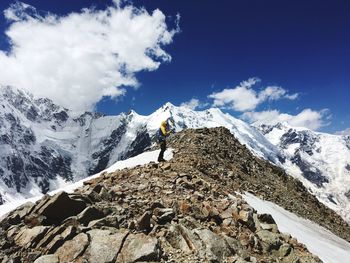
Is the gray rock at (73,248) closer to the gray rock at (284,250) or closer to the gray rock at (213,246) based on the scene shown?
the gray rock at (213,246)

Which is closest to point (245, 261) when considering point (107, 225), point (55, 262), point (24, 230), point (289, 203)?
point (107, 225)

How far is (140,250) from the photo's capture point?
560 inches

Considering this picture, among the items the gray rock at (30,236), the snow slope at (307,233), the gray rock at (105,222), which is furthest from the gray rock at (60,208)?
the snow slope at (307,233)

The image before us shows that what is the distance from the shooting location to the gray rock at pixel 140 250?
13992mm

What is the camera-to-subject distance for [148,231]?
53.0 ft

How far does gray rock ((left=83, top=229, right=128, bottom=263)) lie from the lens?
46.0 feet

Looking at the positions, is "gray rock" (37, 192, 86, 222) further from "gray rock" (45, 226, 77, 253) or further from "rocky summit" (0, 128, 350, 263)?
"gray rock" (45, 226, 77, 253)

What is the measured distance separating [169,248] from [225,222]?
A: 452cm

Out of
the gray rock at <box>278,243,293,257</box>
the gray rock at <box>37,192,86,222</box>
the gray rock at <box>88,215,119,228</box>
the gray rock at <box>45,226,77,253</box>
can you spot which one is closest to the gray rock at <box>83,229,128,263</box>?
the gray rock at <box>88,215,119,228</box>

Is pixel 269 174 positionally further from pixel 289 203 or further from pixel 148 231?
pixel 148 231

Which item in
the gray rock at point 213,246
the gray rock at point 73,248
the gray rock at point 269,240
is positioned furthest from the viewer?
the gray rock at point 269,240

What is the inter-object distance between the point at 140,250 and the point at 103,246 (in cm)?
131

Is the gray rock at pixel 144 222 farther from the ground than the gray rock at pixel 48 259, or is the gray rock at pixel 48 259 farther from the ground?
the gray rock at pixel 144 222

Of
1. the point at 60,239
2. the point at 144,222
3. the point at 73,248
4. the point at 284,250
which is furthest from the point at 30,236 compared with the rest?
the point at 284,250
